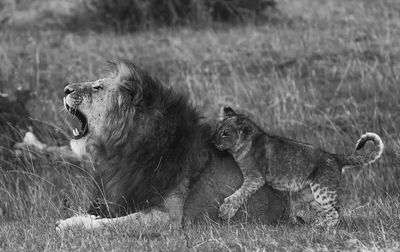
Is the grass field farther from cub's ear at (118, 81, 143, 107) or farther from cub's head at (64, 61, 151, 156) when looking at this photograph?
cub's ear at (118, 81, 143, 107)

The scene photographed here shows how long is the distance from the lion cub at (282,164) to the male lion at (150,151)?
0.20 meters

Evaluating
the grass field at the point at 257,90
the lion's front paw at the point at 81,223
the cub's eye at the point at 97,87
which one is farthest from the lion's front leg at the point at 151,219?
the cub's eye at the point at 97,87

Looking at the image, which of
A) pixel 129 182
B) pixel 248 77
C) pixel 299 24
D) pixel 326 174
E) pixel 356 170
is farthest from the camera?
pixel 299 24

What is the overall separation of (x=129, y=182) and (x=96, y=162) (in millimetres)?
451

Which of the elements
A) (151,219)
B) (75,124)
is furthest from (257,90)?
(151,219)

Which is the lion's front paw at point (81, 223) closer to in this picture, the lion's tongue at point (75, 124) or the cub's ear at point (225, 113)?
the lion's tongue at point (75, 124)

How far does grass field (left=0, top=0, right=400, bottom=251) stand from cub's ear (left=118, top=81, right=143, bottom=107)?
0.78 m

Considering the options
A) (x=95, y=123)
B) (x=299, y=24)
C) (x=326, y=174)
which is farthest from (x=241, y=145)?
(x=299, y=24)

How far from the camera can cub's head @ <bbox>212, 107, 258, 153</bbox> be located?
596 centimetres

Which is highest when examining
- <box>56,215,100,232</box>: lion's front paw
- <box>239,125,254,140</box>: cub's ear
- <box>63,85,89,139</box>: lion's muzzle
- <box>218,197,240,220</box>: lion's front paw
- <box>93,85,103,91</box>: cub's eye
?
<box>93,85,103,91</box>: cub's eye

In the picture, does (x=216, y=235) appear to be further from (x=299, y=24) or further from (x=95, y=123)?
(x=299, y=24)

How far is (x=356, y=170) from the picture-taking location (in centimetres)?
933

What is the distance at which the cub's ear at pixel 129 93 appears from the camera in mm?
6062

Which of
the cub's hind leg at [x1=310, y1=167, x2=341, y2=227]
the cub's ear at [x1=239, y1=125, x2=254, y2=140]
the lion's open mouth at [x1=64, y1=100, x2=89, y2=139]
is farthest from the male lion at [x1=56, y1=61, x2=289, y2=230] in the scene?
the cub's hind leg at [x1=310, y1=167, x2=341, y2=227]
